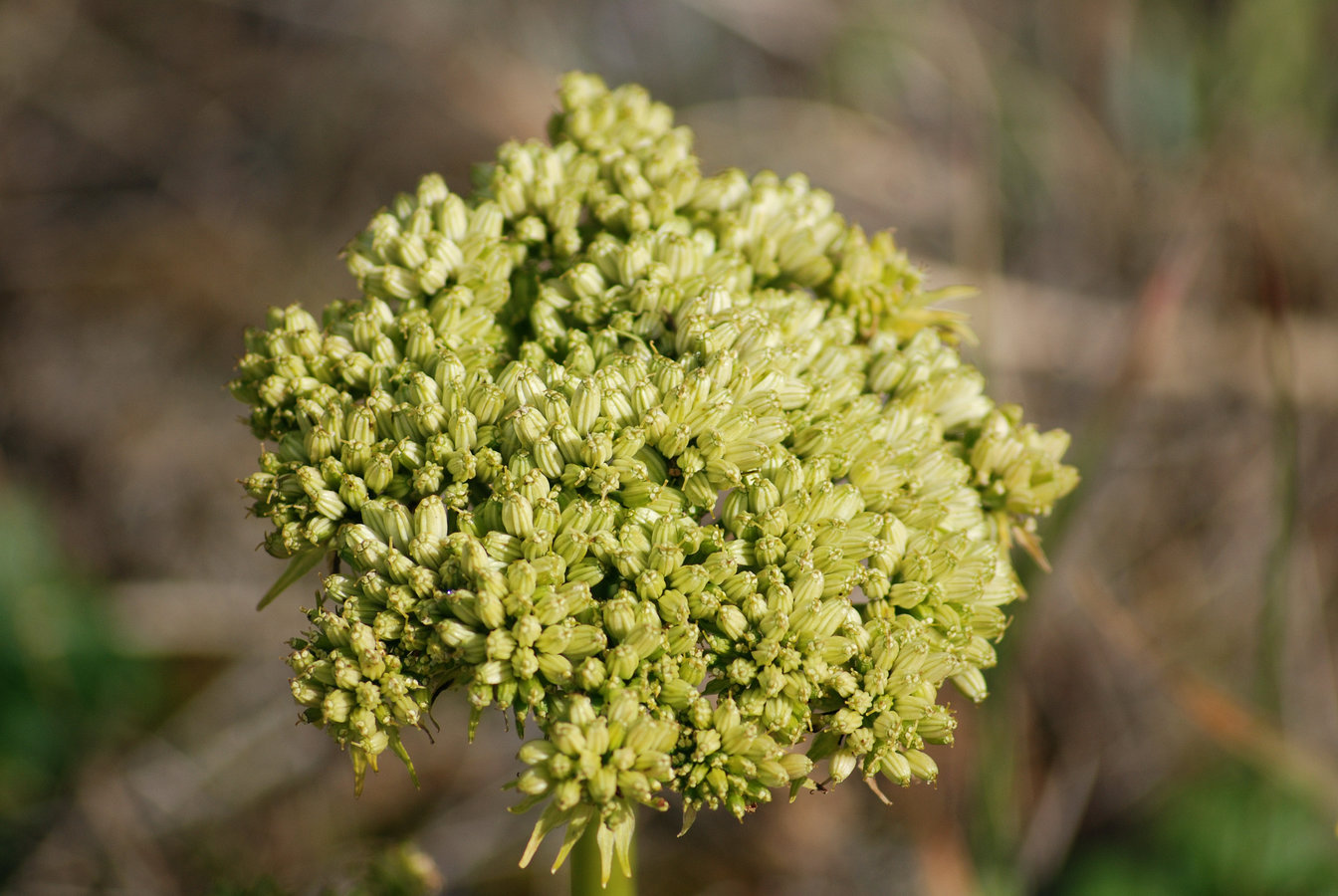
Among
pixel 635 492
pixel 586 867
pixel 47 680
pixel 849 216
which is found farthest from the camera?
Result: pixel 849 216

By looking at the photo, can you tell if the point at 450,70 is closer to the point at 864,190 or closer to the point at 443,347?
the point at 864,190

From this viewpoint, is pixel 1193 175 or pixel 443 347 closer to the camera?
pixel 443 347

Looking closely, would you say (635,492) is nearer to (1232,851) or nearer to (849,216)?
(1232,851)

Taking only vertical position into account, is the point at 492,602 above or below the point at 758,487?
below

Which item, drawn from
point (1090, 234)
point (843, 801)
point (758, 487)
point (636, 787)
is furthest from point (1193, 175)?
point (636, 787)

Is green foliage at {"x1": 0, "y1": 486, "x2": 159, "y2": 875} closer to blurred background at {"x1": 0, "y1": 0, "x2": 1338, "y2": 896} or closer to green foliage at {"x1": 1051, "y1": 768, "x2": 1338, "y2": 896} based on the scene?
blurred background at {"x1": 0, "y1": 0, "x2": 1338, "y2": 896}

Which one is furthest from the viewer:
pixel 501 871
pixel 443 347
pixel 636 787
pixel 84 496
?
pixel 84 496

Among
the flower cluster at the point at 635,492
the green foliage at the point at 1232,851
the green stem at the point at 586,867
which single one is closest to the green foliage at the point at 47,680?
the flower cluster at the point at 635,492

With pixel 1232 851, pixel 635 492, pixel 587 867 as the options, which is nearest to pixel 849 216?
pixel 1232 851
